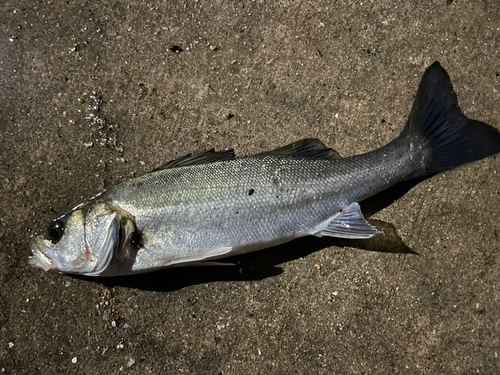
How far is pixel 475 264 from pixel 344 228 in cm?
129

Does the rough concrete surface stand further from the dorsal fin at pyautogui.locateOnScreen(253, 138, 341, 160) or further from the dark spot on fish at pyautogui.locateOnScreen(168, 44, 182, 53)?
the dorsal fin at pyautogui.locateOnScreen(253, 138, 341, 160)

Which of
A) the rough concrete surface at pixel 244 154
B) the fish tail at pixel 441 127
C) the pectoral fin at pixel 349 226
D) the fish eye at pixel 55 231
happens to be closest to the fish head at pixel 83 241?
the fish eye at pixel 55 231

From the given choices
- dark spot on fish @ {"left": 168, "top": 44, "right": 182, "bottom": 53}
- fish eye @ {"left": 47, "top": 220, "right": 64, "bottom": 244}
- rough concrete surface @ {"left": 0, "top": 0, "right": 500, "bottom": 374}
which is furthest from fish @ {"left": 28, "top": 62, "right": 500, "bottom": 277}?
dark spot on fish @ {"left": 168, "top": 44, "right": 182, "bottom": 53}

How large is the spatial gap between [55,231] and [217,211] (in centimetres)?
124

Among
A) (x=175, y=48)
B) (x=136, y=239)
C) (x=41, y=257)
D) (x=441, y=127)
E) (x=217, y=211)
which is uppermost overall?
(x=175, y=48)

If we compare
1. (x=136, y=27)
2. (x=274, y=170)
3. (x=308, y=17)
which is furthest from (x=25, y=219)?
(x=308, y=17)

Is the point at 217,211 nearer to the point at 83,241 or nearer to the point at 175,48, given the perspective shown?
the point at 83,241

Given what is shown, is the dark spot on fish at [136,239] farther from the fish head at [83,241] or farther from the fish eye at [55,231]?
the fish eye at [55,231]

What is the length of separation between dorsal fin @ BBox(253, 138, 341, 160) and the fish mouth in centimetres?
192

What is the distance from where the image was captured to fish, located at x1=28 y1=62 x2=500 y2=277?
2383 mm

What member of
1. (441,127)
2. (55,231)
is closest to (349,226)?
(441,127)

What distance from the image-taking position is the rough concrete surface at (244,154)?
9.02 feet

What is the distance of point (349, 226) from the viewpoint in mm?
2514

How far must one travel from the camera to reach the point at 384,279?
2.80 m
